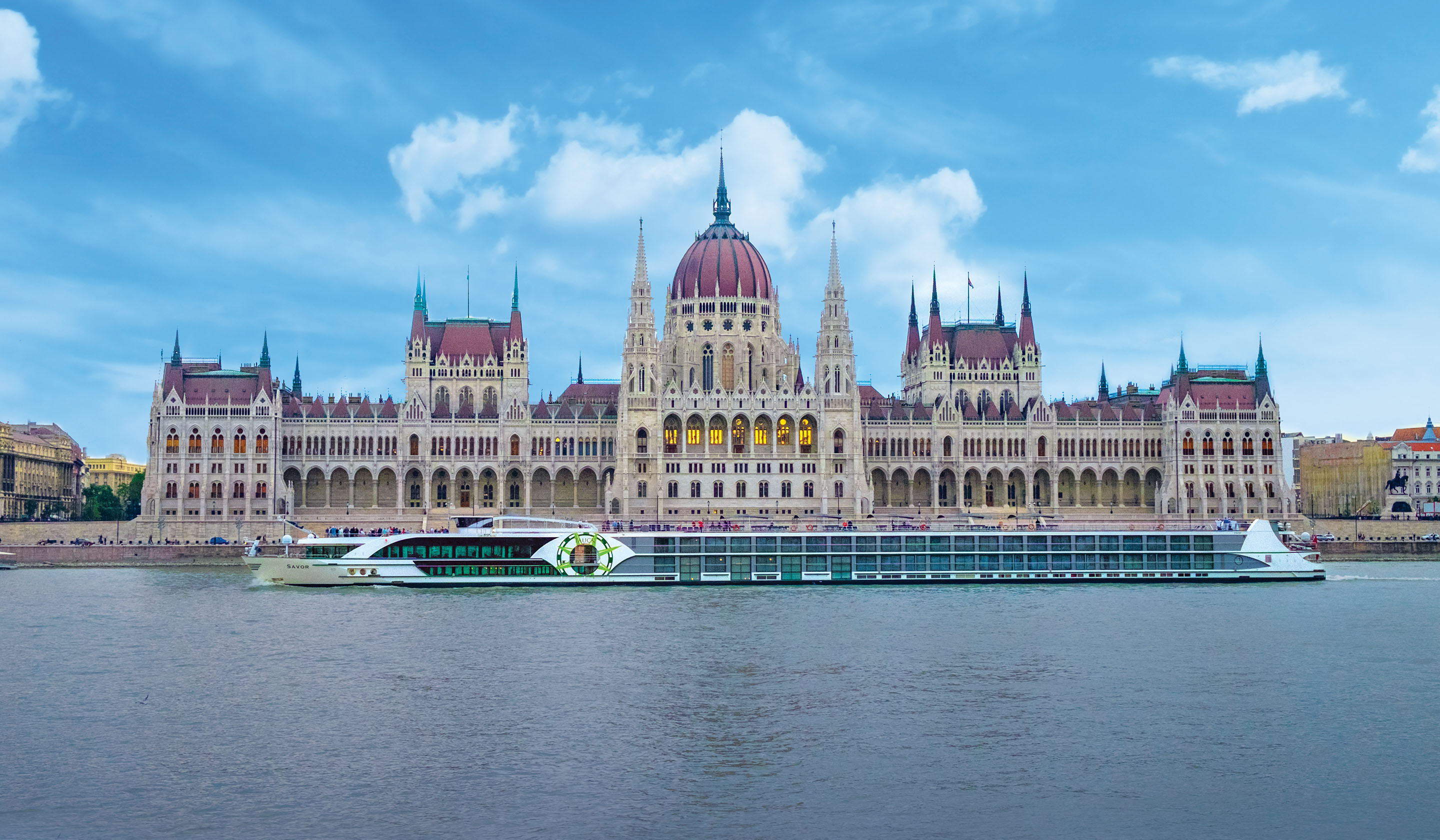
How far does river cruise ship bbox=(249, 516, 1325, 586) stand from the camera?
7625cm

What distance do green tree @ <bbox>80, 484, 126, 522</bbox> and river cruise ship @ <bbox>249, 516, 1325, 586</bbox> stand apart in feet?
174

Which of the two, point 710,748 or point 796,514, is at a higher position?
point 796,514

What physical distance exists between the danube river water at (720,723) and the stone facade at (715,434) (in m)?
53.6

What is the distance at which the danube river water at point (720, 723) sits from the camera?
29.5m

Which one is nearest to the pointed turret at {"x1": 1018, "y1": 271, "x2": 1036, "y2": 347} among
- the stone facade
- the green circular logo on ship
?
the stone facade

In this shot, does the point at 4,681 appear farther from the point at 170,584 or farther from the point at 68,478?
the point at 68,478

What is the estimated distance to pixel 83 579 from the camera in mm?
87250

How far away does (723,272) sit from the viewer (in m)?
132

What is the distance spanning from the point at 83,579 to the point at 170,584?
9.51 m

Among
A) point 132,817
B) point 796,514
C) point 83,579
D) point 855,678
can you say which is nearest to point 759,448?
point 796,514

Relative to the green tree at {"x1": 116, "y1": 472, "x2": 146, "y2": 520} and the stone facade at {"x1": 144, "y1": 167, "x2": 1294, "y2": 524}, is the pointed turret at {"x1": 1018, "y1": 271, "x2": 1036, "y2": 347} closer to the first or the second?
the stone facade at {"x1": 144, "y1": 167, "x2": 1294, "y2": 524}

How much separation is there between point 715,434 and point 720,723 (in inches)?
3248

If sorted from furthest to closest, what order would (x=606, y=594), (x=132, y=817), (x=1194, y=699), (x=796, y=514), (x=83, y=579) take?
(x=796, y=514), (x=83, y=579), (x=606, y=594), (x=1194, y=699), (x=132, y=817)

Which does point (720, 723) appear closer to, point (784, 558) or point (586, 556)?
point (586, 556)
